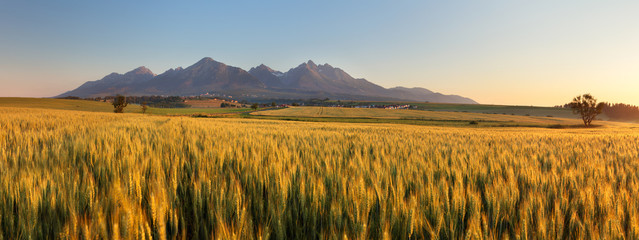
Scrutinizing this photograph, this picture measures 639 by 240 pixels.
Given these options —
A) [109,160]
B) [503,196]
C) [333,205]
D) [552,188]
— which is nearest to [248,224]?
[333,205]

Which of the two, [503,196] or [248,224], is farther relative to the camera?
[503,196]

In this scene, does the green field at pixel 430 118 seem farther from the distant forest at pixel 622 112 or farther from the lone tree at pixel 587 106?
the distant forest at pixel 622 112

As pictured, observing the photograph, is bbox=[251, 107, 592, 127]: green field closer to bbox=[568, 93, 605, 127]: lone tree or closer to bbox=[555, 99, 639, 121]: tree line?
bbox=[568, 93, 605, 127]: lone tree

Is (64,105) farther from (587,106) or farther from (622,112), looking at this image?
(622,112)

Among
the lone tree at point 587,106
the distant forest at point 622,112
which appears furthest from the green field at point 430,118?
the distant forest at point 622,112

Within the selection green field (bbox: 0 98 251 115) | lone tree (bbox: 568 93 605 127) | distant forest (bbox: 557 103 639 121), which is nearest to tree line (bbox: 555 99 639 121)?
distant forest (bbox: 557 103 639 121)

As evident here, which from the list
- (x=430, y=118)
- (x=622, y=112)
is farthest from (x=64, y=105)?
(x=622, y=112)

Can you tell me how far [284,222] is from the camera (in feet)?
4.66

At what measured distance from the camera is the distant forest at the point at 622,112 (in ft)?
400

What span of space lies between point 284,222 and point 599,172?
340 centimetres

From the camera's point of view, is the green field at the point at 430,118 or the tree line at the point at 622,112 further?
the tree line at the point at 622,112

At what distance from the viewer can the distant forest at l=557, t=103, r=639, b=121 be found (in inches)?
4799

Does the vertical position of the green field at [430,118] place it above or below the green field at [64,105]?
below

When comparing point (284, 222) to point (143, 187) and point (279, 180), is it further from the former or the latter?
point (143, 187)
